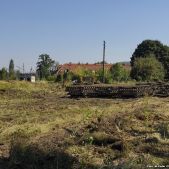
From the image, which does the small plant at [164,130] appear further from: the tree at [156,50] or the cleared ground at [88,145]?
the tree at [156,50]

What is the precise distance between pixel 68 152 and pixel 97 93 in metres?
22.7

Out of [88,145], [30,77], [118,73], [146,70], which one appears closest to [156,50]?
[118,73]

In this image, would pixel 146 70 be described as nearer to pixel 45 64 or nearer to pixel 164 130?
pixel 45 64

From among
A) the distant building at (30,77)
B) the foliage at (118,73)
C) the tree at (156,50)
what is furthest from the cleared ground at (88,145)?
the tree at (156,50)

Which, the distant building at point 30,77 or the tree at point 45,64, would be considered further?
the tree at point 45,64

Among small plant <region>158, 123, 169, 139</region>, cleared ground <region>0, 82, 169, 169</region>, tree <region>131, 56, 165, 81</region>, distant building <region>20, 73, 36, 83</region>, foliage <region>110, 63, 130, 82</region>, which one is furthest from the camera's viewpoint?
foliage <region>110, 63, 130, 82</region>

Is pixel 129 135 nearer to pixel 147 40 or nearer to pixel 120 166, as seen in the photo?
pixel 120 166

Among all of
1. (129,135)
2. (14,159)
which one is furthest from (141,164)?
(129,135)

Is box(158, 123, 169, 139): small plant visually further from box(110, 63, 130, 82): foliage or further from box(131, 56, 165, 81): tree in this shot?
box(110, 63, 130, 82): foliage

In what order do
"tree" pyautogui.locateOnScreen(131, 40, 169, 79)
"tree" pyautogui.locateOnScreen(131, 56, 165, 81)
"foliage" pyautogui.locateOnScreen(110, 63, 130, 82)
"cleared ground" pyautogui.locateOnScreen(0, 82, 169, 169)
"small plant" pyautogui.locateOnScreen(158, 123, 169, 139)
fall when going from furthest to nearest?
"tree" pyautogui.locateOnScreen(131, 40, 169, 79) → "foliage" pyautogui.locateOnScreen(110, 63, 130, 82) → "tree" pyautogui.locateOnScreen(131, 56, 165, 81) → "small plant" pyautogui.locateOnScreen(158, 123, 169, 139) → "cleared ground" pyautogui.locateOnScreen(0, 82, 169, 169)

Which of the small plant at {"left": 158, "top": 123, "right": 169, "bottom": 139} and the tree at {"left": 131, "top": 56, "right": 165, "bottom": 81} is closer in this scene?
the small plant at {"left": 158, "top": 123, "right": 169, "bottom": 139}

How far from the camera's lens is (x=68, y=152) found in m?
9.08

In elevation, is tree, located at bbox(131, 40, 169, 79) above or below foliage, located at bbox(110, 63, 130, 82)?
above

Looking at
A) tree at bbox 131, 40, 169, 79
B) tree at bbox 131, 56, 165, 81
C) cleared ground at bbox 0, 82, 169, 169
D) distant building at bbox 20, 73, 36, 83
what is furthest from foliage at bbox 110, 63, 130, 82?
cleared ground at bbox 0, 82, 169, 169
